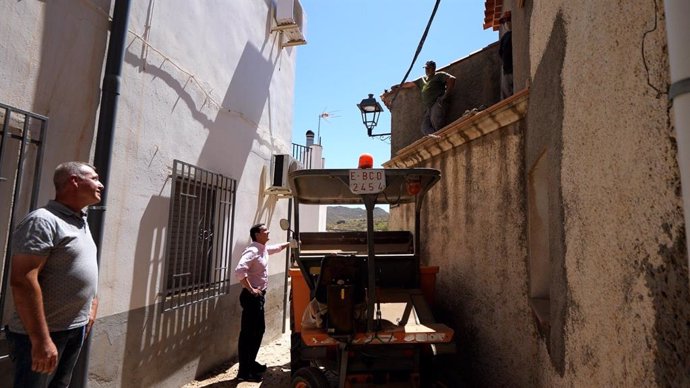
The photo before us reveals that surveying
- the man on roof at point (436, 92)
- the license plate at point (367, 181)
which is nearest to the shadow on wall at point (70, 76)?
the license plate at point (367, 181)

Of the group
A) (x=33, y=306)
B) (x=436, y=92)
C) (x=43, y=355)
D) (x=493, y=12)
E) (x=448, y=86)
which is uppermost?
(x=493, y=12)

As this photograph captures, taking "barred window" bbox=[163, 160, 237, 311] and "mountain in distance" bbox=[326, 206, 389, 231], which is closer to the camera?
"barred window" bbox=[163, 160, 237, 311]

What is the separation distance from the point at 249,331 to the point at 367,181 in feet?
9.28

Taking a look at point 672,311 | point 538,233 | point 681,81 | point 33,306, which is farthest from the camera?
point 538,233

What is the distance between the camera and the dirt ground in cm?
487

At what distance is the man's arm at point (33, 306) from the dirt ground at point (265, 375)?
9.22 ft

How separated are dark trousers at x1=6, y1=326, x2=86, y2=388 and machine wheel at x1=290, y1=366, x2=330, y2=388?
5.99 ft

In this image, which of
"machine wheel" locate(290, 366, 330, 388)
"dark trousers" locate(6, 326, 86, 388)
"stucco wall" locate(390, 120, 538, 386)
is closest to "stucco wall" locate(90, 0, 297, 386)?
"dark trousers" locate(6, 326, 86, 388)

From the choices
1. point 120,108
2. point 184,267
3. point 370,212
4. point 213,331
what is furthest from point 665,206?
point 213,331

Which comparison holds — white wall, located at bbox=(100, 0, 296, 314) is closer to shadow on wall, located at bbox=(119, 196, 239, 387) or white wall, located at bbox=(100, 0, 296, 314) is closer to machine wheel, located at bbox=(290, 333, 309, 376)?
shadow on wall, located at bbox=(119, 196, 239, 387)

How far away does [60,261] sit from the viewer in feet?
7.70

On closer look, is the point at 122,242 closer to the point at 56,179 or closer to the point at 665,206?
the point at 56,179

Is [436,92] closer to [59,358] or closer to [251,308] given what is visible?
[251,308]

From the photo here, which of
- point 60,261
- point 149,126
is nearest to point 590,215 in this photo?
point 60,261
